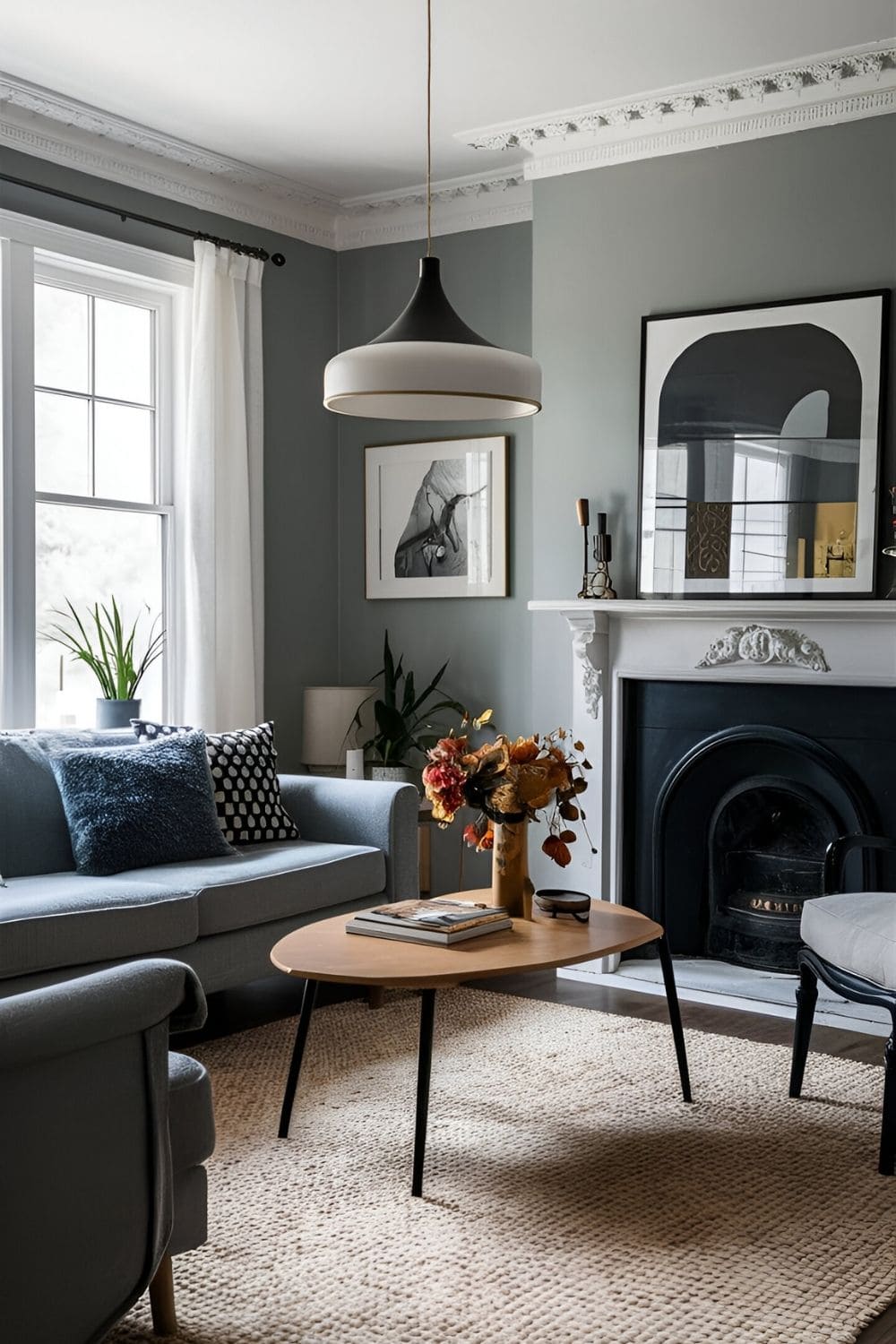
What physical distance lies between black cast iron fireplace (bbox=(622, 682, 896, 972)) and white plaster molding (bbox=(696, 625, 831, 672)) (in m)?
0.10

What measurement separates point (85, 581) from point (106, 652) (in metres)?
0.28

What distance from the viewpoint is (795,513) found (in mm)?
4219

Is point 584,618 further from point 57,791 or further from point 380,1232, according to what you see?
point 380,1232

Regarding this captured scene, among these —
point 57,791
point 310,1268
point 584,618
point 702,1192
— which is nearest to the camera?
point 310,1268

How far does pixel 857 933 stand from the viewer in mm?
3000

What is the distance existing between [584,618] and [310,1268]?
2598 millimetres

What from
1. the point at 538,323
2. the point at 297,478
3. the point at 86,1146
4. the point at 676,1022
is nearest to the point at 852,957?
the point at 676,1022

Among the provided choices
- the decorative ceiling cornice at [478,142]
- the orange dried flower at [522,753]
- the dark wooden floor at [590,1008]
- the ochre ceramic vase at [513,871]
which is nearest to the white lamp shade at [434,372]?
the orange dried flower at [522,753]

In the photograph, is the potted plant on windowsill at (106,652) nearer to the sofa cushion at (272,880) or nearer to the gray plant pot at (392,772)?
the sofa cushion at (272,880)

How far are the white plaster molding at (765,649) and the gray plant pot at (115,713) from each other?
1933 millimetres

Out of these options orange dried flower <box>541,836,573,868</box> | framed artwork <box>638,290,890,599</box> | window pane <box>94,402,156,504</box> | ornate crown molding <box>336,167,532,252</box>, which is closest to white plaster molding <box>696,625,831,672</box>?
framed artwork <box>638,290,890,599</box>

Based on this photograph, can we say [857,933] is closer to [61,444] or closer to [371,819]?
[371,819]

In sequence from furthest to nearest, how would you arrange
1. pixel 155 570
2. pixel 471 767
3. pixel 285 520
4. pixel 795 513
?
pixel 285 520, pixel 155 570, pixel 795 513, pixel 471 767

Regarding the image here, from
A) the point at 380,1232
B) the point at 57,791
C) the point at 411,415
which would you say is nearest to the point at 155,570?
the point at 57,791
